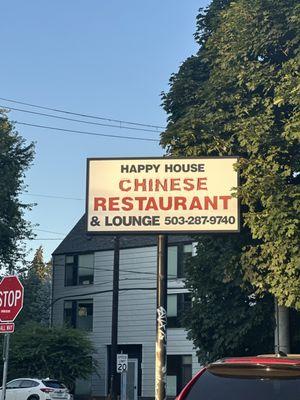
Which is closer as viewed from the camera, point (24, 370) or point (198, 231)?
point (198, 231)

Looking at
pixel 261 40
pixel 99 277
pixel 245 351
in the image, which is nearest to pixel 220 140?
pixel 261 40

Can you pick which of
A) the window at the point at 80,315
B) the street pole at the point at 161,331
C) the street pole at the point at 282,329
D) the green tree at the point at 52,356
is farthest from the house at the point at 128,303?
the street pole at the point at 161,331

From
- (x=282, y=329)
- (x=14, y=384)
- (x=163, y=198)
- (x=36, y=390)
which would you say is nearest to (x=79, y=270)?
(x=14, y=384)

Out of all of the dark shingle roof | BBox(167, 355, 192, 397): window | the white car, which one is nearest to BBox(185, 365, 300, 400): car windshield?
the white car

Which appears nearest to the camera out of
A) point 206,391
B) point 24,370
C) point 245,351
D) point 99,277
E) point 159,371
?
point 206,391

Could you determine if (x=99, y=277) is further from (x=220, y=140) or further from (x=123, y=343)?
(x=220, y=140)

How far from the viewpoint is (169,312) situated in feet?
127

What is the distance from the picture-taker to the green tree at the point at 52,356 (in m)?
32.4

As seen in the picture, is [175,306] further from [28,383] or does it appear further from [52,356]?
[28,383]

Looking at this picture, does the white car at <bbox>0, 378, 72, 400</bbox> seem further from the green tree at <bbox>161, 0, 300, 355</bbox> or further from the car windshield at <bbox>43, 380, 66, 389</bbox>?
the green tree at <bbox>161, 0, 300, 355</bbox>

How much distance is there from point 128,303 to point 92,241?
5.02 meters

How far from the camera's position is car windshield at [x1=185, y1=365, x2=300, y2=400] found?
5.23 metres

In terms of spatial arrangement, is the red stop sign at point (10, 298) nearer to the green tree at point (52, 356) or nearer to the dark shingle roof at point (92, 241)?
the green tree at point (52, 356)

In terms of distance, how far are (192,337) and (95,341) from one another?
79.3 feet
